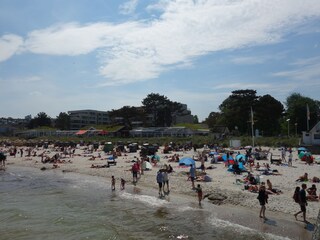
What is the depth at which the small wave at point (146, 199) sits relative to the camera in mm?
18939

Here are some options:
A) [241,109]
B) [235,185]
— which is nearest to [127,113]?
[241,109]

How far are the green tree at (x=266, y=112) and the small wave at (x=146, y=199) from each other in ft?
183

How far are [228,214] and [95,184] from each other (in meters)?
13.6

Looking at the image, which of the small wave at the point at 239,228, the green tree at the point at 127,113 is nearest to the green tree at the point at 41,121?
the green tree at the point at 127,113

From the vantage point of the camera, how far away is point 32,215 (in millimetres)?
17938

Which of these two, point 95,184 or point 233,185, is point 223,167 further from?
point 95,184

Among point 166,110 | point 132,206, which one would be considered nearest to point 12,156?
point 132,206

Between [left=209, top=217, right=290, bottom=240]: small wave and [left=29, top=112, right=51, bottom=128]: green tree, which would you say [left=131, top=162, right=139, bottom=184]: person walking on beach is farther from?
[left=29, top=112, right=51, bottom=128]: green tree

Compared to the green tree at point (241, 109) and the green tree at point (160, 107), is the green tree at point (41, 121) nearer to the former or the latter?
the green tree at point (160, 107)

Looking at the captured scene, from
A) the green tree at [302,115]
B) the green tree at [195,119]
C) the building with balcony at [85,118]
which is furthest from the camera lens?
the green tree at [195,119]

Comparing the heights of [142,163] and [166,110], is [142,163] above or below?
below

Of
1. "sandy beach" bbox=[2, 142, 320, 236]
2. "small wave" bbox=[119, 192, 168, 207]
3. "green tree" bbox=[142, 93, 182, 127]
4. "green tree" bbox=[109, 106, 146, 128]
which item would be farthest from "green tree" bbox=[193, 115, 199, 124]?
"small wave" bbox=[119, 192, 168, 207]

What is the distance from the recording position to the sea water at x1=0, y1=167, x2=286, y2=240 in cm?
1380

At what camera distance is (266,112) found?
73625mm
